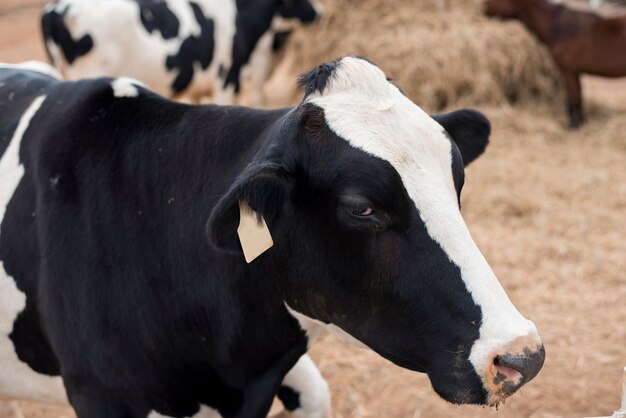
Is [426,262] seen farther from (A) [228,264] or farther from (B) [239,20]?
(B) [239,20]

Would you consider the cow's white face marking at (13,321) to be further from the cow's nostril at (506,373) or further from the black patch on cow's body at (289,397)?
the cow's nostril at (506,373)

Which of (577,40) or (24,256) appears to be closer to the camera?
(24,256)

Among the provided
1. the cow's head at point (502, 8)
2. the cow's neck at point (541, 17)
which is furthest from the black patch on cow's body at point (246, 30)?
the cow's neck at point (541, 17)

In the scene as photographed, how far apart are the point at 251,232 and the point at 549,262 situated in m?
3.75

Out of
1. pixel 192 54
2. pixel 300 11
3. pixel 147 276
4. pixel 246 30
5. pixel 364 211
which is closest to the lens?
pixel 364 211

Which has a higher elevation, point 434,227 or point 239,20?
point 434,227

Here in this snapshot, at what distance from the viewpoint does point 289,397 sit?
2.97m

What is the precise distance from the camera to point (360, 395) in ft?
12.7

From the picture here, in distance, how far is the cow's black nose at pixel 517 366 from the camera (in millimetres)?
1827

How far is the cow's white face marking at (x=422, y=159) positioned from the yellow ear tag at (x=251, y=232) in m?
0.31

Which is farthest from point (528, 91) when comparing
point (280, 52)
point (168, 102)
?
point (168, 102)

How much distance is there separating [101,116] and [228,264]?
681 millimetres

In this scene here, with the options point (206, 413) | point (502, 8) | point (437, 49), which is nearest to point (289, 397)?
point (206, 413)

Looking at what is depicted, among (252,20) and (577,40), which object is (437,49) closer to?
(577,40)
